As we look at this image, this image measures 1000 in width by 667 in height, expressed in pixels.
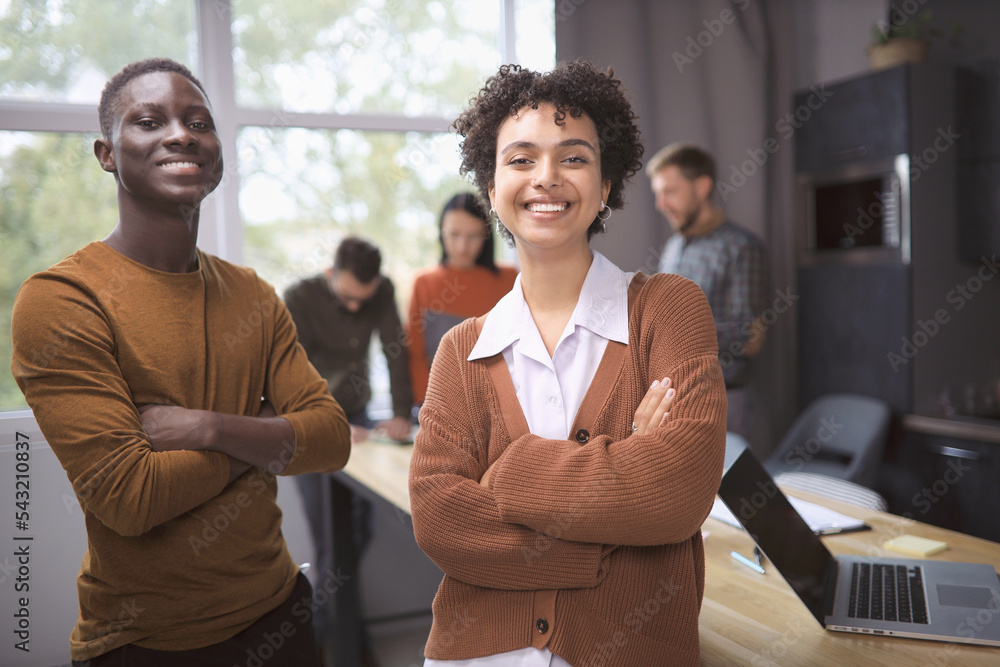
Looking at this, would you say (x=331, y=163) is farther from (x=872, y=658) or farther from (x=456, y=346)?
(x=872, y=658)

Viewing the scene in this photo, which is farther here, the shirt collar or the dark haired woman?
the dark haired woman

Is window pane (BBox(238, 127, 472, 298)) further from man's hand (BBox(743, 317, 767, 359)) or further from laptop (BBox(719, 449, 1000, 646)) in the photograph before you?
laptop (BBox(719, 449, 1000, 646))

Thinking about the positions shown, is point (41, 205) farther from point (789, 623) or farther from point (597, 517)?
point (789, 623)

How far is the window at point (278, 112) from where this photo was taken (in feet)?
10.2

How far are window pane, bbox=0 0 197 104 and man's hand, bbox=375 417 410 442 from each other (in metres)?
1.82

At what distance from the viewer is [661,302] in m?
1.28

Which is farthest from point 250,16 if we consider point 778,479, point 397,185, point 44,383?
point 778,479

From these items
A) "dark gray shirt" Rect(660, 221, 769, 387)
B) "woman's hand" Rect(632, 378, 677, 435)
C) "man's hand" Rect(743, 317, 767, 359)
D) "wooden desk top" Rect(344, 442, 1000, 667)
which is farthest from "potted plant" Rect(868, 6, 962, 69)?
"woman's hand" Rect(632, 378, 677, 435)

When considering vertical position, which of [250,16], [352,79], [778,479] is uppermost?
[250,16]

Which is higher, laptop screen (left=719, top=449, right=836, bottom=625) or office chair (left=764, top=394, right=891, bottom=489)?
laptop screen (left=719, top=449, right=836, bottom=625)

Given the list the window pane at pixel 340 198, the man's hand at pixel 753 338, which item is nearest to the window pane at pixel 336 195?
the window pane at pixel 340 198

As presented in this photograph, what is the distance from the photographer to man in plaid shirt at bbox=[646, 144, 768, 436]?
10.9 ft

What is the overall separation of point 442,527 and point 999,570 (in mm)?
1170

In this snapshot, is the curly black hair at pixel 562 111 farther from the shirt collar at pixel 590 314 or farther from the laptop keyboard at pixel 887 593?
the laptop keyboard at pixel 887 593
